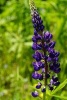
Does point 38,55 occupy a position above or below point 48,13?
below

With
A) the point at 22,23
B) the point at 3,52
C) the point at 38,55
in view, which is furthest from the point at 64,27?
the point at 38,55

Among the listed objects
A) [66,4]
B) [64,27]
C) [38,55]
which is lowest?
[38,55]

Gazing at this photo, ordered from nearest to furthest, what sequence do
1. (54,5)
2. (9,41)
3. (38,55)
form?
(38,55) → (54,5) → (9,41)

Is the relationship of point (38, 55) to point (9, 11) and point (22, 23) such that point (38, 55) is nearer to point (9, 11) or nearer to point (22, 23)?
point (9, 11)

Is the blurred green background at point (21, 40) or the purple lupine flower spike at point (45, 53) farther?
the blurred green background at point (21, 40)

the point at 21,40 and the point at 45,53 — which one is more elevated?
the point at 21,40

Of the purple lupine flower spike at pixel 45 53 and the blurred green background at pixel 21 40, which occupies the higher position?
the blurred green background at pixel 21 40

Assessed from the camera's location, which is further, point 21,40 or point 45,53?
point 21,40

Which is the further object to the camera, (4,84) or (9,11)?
(4,84)
